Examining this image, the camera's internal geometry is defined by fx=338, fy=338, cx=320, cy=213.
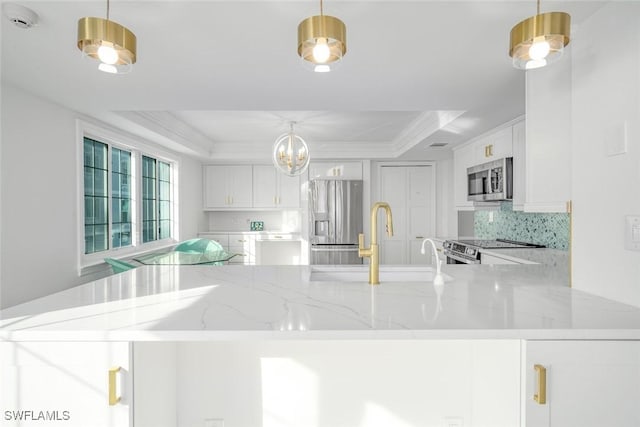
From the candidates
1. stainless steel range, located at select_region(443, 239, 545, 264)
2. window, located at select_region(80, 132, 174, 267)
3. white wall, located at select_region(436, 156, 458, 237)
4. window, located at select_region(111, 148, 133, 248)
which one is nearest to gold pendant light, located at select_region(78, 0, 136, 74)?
window, located at select_region(80, 132, 174, 267)

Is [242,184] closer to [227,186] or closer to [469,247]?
[227,186]

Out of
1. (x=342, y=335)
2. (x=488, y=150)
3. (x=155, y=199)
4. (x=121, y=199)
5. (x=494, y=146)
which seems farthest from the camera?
(x=155, y=199)

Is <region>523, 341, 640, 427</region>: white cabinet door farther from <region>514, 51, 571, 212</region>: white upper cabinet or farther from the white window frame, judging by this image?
the white window frame

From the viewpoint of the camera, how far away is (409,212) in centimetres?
600

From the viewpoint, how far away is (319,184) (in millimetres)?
5715

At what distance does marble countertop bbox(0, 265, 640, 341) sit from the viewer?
99 centimetres

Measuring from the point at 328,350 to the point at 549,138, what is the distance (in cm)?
154

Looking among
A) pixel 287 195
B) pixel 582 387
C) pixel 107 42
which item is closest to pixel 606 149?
pixel 582 387

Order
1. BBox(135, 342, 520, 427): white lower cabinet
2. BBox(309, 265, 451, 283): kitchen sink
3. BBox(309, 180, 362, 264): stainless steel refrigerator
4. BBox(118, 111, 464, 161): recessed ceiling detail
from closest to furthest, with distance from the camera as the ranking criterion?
BBox(135, 342, 520, 427): white lower cabinet → BBox(309, 265, 451, 283): kitchen sink → BBox(118, 111, 464, 161): recessed ceiling detail → BBox(309, 180, 362, 264): stainless steel refrigerator

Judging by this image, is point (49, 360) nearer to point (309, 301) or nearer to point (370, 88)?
point (309, 301)

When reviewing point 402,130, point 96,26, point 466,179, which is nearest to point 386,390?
point 96,26

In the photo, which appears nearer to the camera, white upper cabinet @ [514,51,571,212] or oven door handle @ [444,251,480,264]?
white upper cabinet @ [514,51,571,212]

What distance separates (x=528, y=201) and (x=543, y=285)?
53 centimetres

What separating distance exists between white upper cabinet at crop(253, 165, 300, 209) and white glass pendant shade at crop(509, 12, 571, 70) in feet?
16.9
